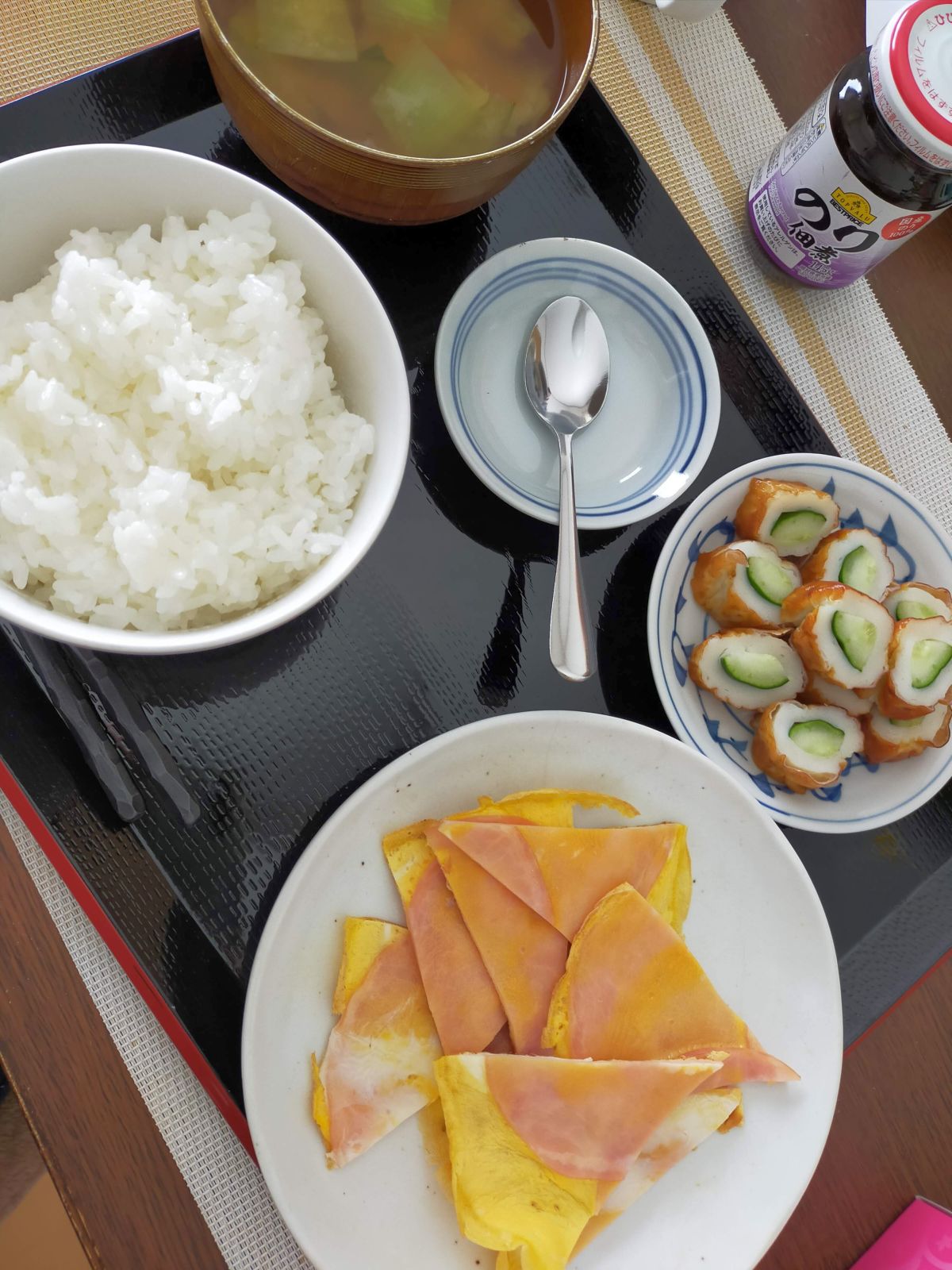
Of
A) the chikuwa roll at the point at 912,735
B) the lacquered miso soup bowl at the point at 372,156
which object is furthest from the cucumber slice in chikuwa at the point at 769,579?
the lacquered miso soup bowl at the point at 372,156

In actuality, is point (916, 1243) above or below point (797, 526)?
below

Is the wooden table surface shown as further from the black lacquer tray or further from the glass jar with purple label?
the glass jar with purple label

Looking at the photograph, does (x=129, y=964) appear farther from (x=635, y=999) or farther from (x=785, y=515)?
(x=785, y=515)

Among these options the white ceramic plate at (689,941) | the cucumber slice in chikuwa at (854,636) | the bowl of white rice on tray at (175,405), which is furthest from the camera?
the cucumber slice in chikuwa at (854,636)

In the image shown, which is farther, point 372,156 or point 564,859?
point 564,859

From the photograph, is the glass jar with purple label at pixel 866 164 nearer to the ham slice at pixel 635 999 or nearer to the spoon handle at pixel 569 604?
the spoon handle at pixel 569 604

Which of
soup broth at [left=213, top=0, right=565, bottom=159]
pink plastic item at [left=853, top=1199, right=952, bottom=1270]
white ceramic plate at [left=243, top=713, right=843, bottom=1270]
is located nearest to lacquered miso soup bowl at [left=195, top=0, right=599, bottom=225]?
soup broth at [left=213, top=0, right=565, bottom=159]

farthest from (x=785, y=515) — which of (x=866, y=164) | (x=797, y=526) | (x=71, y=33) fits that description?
(x=71, y=33)

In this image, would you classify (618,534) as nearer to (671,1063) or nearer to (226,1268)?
(671,1063)
